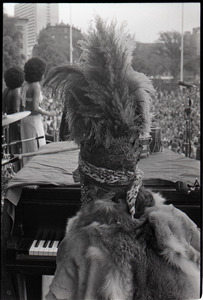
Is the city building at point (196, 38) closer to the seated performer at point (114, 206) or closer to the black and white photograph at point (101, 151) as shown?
the black and white photograph at point (101, 151)

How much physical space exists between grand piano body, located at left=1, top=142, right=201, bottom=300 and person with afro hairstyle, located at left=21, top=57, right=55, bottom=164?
6cm

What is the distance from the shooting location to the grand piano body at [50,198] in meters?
2.39

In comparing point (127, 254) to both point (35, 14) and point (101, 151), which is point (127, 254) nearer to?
point (101, 151)

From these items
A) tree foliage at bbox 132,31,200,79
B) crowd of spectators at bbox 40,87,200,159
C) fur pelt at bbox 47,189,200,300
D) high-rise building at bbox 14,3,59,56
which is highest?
high-rise building at bbox 14,3,59,56

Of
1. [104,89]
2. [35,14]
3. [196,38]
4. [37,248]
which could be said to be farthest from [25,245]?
[196,38]

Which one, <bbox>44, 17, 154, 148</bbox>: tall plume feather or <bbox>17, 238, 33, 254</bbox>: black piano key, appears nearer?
<bbox>44, 17, 154, 148</bbox>: tall plume feather

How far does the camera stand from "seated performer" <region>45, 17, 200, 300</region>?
7.43 ft

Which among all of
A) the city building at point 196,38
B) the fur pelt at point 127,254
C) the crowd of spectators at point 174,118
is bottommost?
the fur pelt at point 127,254

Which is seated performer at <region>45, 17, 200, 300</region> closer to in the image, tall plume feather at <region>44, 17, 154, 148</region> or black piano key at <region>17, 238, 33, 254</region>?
tall plume feather at <region>44, 17, 154, 148</region>

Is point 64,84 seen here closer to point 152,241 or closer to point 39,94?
point 39,94

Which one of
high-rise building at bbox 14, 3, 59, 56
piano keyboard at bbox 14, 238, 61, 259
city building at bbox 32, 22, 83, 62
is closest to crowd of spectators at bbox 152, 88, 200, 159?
city building at bbox 32, 22, 83, 62

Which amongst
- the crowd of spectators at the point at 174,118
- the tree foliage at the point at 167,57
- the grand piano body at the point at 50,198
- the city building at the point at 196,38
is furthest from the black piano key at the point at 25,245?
the city building at the point at 196,38

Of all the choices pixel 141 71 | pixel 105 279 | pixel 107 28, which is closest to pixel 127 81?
pixel 141 71

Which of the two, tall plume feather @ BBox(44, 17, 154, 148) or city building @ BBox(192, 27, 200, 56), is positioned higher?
city building @ BBox(192, 27, 200, 56)
